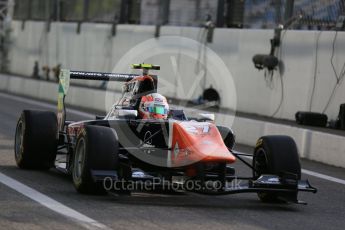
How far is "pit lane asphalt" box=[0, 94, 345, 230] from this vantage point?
28.9 feet

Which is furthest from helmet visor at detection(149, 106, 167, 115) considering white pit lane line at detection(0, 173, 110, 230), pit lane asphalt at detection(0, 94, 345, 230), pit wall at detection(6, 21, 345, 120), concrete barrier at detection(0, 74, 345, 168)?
pit wall at detection(6, 21, 345, 120)

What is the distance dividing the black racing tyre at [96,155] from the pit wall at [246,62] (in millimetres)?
9593

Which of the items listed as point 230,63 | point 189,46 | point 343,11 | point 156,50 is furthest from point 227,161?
point 156,50

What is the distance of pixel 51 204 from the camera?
31.6 ft

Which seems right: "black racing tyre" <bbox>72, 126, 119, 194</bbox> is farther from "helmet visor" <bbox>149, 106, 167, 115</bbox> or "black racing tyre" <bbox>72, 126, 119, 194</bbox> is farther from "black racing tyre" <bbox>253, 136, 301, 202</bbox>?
"black racing tyre" <bbox>253, 136, 301, 202</bbox>

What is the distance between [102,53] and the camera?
3189 cm

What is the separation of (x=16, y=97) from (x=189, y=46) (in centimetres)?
825

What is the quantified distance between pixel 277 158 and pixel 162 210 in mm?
1594

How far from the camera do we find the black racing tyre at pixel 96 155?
1006cm

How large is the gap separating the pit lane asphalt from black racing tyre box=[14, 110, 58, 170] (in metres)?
0.16

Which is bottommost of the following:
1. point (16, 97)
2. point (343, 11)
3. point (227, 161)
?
point (16, 97)

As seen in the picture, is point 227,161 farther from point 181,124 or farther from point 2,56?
point 2,56

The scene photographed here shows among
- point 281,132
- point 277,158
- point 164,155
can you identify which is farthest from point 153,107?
point 281,132

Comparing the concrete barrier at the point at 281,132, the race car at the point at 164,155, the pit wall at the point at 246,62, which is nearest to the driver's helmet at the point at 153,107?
the race car at the point at 164,155
